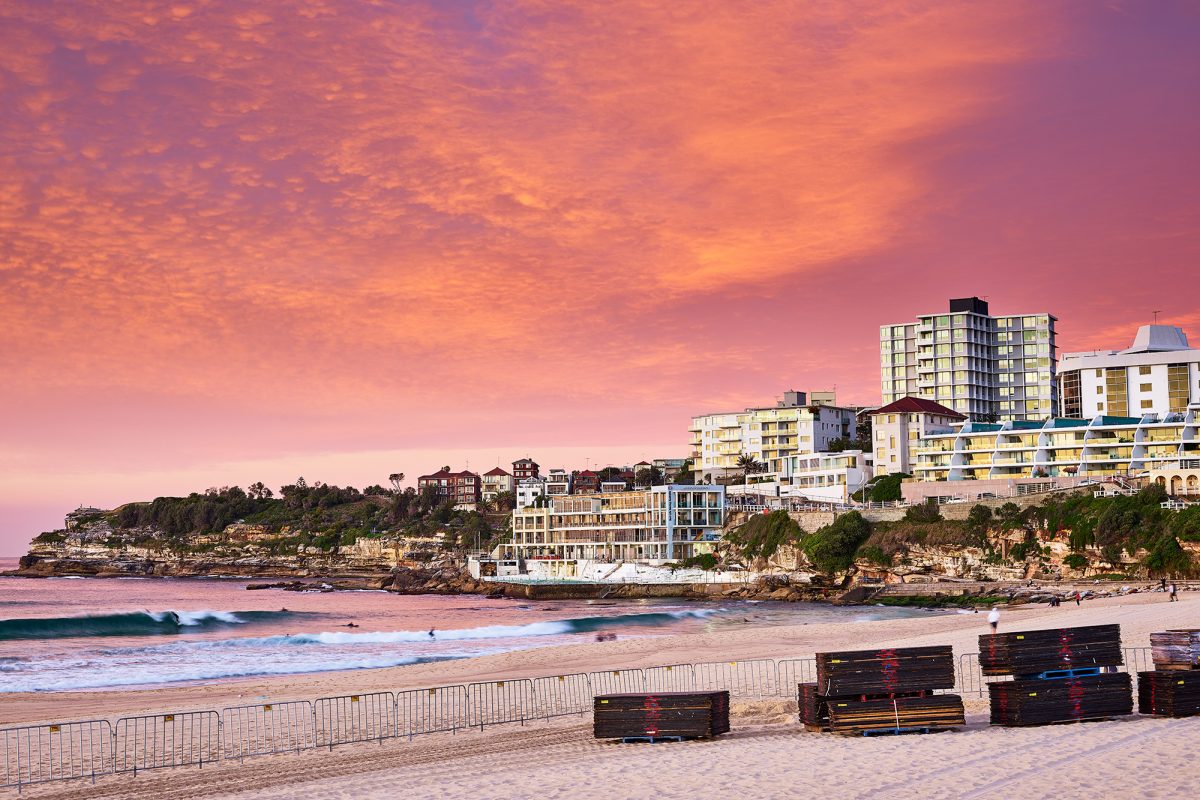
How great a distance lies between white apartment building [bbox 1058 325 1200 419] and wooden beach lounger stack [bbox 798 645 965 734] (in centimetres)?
11708

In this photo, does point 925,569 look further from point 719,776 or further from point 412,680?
point 719,776

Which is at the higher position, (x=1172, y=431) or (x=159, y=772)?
(x=1172, y=431)

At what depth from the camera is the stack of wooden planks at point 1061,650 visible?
21.1 m

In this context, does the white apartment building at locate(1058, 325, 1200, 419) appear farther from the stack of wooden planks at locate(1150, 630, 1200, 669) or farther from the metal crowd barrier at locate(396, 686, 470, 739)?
the metal crowd barrier at locate(396, 686, 470, 739)

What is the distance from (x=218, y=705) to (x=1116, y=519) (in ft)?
237

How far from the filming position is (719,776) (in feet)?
58.1

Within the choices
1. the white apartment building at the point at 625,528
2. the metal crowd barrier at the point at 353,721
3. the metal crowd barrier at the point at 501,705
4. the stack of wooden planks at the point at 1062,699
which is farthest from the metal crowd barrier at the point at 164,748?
the white apartment building at the point at 625,528

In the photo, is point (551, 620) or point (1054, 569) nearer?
point (551, 620)

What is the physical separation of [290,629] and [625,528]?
62981mm

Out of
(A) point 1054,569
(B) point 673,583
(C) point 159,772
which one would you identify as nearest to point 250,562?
(B) point 673,583

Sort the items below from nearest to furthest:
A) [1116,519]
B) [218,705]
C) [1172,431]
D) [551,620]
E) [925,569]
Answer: [218,705] → [551,620] → [1116,519] → [925,569] → [1172,431]

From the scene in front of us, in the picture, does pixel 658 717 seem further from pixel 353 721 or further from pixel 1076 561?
Result: pixel 1076 561

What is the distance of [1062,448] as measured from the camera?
113 metres

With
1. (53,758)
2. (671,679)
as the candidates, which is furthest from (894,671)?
(53,758)
